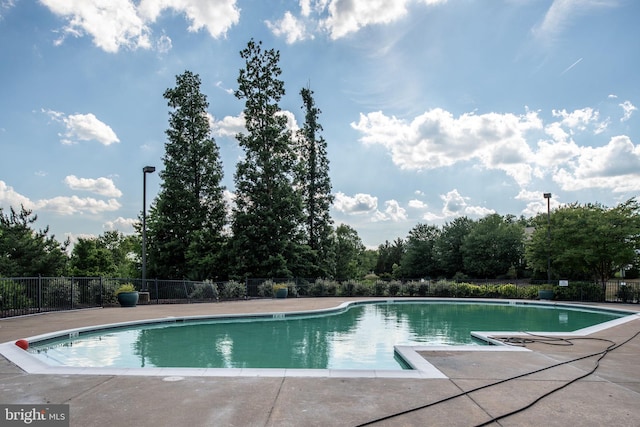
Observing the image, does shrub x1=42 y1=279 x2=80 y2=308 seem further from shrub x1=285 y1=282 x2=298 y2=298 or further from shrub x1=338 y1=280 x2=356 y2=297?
shrub x1=338 y1=280 x2=356 y2=297

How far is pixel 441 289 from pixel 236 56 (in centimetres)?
2309

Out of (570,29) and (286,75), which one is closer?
(570,29)

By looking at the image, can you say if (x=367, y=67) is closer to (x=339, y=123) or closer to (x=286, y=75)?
(x=339, y=123)

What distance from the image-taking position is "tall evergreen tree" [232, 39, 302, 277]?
97.7 ft

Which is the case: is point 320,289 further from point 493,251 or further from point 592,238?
point 493,251

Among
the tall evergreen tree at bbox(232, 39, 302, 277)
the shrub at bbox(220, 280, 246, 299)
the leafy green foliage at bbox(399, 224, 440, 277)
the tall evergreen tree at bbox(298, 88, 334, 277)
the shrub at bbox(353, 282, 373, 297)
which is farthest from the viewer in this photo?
the leafy green foliage at bbox(399, 224, 440, 277)

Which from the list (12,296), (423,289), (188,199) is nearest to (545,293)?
(423,289)

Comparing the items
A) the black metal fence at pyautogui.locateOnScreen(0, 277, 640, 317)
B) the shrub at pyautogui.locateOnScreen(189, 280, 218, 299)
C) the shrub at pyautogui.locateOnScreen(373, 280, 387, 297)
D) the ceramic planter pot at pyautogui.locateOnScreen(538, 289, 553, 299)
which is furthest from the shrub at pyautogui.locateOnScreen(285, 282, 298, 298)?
the ceramic planter pot at pyautogui.locateOnScreen(538, 289, 553, 299)

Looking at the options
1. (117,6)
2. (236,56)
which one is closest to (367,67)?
(117,6)

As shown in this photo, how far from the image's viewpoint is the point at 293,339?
11250 millimetres

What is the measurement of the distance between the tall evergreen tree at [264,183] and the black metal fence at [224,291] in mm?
3191

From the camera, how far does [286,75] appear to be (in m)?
33.2

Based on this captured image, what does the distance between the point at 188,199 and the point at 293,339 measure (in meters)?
22.4

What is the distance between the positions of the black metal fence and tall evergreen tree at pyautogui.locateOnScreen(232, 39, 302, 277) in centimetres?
319
